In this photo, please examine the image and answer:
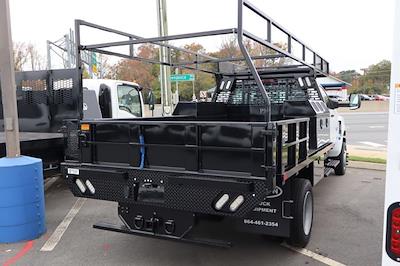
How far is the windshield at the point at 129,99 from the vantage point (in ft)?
33.9

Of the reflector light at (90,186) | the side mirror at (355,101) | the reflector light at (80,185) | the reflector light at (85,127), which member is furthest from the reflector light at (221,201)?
the side mirror at (355,101)

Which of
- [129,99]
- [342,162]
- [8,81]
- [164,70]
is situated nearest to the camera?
[8,81]

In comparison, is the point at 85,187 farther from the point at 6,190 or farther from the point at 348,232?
the point at 348,232

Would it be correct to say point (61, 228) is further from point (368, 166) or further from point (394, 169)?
point (368, 166)

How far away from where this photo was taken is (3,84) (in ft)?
18.1

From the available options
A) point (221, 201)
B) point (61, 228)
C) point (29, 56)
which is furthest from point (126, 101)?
point (29, 56)

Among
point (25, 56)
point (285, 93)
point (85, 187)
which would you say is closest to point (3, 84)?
point (85, 187)

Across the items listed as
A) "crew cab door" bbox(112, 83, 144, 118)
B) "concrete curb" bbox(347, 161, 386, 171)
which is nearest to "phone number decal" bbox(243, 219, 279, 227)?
"crew cab door" bbox(112, 83, 144, 118)

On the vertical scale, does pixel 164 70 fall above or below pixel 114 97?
above

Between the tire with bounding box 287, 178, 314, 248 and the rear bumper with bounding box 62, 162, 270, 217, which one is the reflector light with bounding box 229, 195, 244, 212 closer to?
the rear bumper with bounding box 62, 162, 270, 217

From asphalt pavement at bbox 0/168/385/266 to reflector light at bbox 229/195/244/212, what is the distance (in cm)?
101

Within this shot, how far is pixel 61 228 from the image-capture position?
582cm

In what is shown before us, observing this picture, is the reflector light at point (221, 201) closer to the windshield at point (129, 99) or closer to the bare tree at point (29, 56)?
the windshield at point (129, 99)

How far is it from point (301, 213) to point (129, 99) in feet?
23.1
